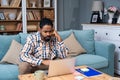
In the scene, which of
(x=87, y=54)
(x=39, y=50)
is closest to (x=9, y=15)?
(x=87, y=54)

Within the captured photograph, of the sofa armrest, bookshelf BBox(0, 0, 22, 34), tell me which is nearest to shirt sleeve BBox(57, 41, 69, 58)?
the sofa armrest

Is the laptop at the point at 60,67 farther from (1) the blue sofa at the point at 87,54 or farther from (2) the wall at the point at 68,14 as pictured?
(2) the wall at the point at 68,14

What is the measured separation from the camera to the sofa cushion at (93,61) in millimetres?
3055

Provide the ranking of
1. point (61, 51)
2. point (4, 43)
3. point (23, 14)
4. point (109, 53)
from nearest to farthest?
point (61, 51)
point (4, 43)
point (109, 53)
point (23, 14)

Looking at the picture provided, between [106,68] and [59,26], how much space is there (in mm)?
2490

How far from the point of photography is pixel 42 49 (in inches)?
93.8

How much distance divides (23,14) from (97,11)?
5.80 ft

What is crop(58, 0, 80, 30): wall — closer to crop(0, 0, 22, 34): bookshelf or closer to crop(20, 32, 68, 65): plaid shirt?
crop(0, 0, 22, 34): bookshelf

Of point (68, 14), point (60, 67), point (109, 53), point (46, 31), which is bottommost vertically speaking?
point (109, 53)

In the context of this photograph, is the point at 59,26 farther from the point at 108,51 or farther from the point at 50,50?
the point at 50,50

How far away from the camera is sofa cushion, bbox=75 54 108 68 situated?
120 inches

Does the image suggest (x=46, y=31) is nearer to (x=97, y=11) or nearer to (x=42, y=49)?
(x=42, y=49)

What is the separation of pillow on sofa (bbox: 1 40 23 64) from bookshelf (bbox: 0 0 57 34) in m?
1.85

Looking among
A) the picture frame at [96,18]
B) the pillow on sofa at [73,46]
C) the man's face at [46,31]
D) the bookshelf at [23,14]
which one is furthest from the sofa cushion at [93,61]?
the bookshelf at [23,14]
